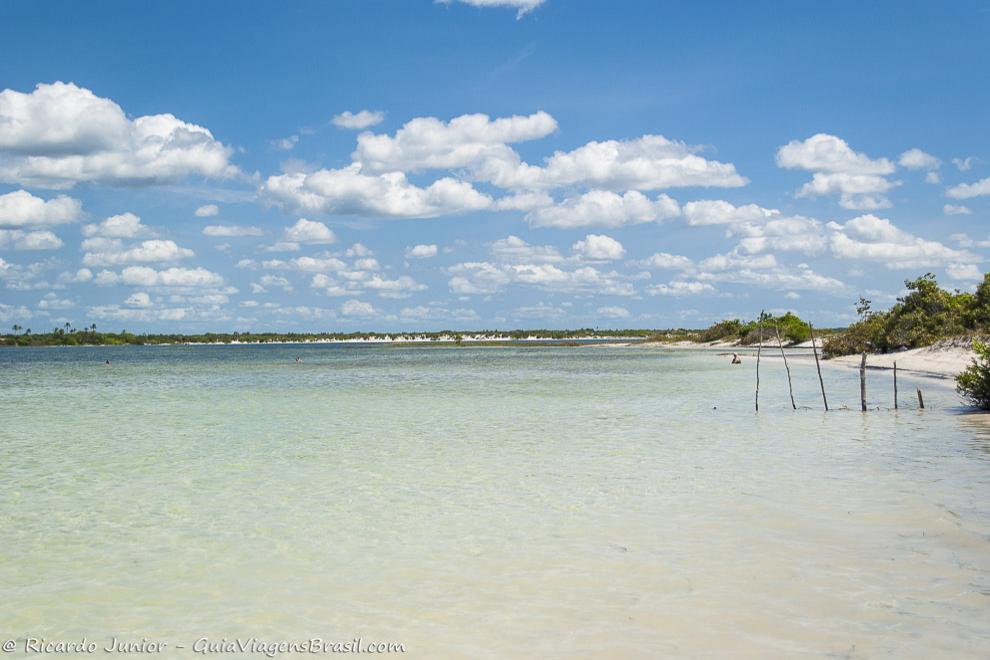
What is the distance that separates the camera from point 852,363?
56.1 metres

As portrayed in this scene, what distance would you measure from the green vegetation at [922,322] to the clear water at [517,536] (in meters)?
30.6

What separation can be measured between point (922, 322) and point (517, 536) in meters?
53.7

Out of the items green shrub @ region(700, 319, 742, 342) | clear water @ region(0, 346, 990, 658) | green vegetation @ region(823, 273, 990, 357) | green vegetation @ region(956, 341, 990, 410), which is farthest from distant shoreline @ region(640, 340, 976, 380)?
green shrub @ region(700, 319, 742, 342)

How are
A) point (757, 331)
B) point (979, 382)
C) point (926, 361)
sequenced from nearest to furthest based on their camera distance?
point (979, 382) → point (926, 361) → point (757, 331)

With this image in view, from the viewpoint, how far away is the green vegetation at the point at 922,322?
49438mm

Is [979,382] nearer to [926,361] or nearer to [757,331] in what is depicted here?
[926,361]

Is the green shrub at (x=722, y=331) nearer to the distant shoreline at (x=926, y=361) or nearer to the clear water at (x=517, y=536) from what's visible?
the distant shoreline at (x=926, y=361)

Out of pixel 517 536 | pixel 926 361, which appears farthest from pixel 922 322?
pixel 517 536

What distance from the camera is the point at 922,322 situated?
2186 inches

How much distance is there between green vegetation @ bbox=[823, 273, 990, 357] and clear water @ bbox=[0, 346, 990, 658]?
30.6 metres

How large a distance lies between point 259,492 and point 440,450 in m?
5.37

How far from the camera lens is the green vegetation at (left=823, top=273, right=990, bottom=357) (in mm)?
49438

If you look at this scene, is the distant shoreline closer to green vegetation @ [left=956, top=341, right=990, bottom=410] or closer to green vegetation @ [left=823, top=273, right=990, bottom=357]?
green vegetation @ [left=823, top=273, right=990, bottom=357]

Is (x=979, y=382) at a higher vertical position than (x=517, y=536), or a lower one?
higher
